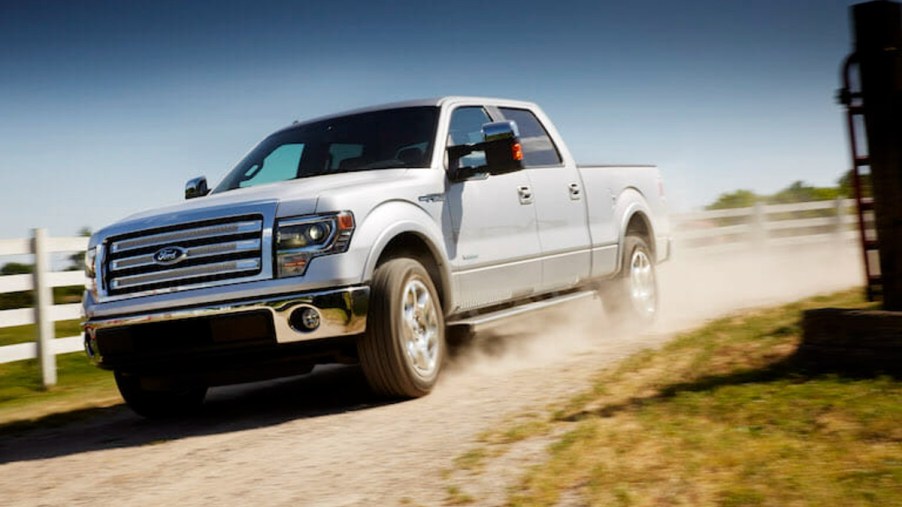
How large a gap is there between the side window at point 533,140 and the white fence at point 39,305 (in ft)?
14.9

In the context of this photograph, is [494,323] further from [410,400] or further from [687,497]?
[687,497]

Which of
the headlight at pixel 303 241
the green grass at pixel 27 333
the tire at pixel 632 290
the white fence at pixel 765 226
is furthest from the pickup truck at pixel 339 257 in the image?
the white fence at pixel 765 226

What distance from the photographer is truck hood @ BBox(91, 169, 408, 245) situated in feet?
19.3

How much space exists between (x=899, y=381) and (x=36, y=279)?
7.54 meters

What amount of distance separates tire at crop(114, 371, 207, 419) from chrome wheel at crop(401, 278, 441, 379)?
4.34ft

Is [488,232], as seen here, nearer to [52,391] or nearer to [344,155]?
[344,155]

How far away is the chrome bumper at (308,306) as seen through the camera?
18.9ft

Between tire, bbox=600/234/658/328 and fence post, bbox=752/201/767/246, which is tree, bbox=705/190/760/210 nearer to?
fence post, bbox=752/201/767/246

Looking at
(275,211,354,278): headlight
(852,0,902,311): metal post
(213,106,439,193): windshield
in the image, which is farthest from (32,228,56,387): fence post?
(852,0,902,311): metal post

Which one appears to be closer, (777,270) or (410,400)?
(410,400)

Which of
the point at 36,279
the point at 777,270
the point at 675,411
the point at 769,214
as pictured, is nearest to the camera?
the point at 675,411

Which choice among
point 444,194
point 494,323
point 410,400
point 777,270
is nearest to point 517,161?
point 444,194

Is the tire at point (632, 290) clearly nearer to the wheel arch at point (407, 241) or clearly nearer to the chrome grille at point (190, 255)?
the wheel arch at point (407, 241)

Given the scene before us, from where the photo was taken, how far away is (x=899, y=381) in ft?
16.8
